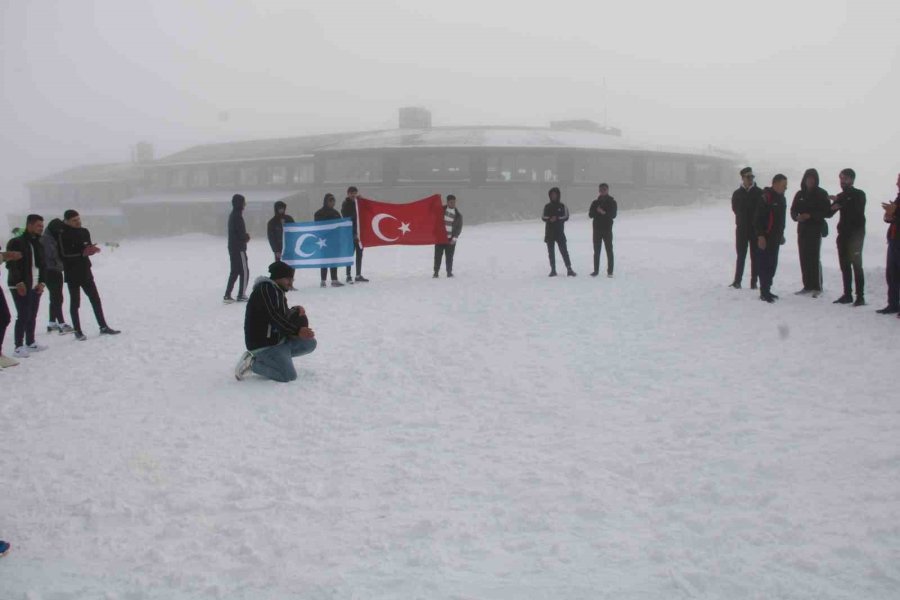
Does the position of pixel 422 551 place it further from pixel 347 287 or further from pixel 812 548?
pixel 347 287

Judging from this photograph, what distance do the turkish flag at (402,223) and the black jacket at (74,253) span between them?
5688 millimetres

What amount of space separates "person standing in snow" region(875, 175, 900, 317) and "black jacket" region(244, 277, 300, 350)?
7.68 metres

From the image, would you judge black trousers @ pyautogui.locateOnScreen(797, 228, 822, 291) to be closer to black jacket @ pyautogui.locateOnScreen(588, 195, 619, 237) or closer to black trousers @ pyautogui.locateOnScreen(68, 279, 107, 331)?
A: black jacket @ pyautogui.locateOnScreen(588, 195, 619, 237)

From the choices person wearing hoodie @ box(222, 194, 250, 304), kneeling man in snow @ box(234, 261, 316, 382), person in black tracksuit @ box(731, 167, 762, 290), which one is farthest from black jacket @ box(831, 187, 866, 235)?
person wearing hoodie @ box(222, 194, 250, 304)

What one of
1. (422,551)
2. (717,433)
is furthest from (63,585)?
Result: (717,433)

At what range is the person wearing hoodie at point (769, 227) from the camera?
9.88m

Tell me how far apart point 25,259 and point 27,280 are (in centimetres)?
30

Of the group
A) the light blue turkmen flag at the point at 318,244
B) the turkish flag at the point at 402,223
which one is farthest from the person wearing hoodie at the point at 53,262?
the turkish flag at the point at 402,223

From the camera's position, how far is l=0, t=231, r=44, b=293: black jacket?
340 inches

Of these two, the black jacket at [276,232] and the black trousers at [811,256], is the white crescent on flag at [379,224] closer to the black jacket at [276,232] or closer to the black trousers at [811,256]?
the black jacket at [276,232]

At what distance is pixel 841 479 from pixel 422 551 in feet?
9.58

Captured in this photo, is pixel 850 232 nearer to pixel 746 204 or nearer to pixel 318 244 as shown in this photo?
pixel 746 204

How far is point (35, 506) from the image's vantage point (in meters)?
4.59

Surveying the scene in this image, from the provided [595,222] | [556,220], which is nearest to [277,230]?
[556,220]
